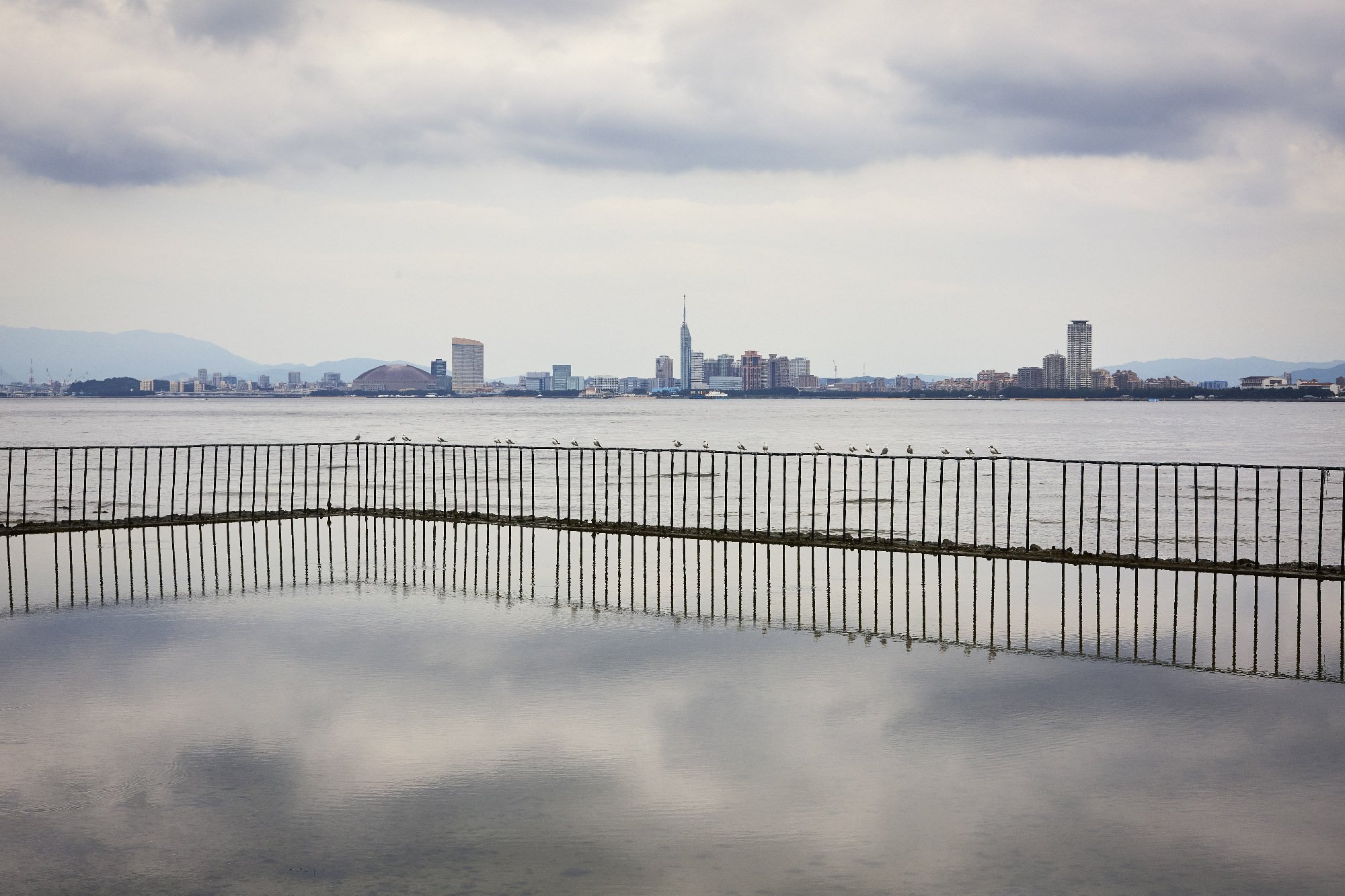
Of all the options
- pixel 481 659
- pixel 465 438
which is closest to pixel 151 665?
pixel 481 659

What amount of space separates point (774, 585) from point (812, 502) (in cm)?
878

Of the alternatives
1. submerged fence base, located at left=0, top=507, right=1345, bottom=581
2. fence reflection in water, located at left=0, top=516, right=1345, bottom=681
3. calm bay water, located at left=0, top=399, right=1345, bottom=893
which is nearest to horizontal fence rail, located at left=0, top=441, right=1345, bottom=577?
submerged fence base, located at left=0, top=507, right=1345, bottom=581

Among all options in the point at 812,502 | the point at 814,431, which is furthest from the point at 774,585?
the point at 814,431

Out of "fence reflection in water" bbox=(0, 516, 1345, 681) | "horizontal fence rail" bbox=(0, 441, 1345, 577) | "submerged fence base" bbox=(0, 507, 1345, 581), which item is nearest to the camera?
"fence reflection in water" bbox=(0, 516, 1345, 681)

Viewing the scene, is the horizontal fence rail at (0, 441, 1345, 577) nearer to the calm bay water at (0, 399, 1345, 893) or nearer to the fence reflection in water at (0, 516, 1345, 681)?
the fence reflection in water at (0, 516, 1345, 681)

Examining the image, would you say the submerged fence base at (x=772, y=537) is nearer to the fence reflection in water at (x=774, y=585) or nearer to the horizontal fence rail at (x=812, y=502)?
the horizontal fence rail at (x=812, y=502)

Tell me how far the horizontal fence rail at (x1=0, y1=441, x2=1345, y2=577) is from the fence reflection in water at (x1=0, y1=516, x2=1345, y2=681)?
88cm

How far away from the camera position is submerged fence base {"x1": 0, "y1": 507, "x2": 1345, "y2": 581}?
54.3 ft

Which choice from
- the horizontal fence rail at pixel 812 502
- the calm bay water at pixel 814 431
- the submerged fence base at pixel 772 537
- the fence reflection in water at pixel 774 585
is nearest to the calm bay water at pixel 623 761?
the fence reflection in water at pixel 774 585

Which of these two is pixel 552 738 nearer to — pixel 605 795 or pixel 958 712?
pixel 605 795

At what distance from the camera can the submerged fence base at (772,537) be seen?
16.6 meters

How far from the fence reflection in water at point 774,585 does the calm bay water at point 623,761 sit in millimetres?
741

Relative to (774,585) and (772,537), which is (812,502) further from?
(774,585)

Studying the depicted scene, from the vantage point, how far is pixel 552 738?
28.2 ft
